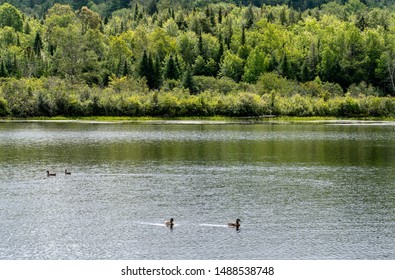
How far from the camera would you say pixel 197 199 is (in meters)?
56.9

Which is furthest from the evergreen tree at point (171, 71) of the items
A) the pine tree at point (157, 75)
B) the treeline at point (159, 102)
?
the treeline at point (159, 102)

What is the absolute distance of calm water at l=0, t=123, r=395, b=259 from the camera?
42.8m

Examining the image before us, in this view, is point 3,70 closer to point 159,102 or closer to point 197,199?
point 159,102

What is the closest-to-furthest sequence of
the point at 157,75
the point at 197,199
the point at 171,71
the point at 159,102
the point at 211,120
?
the point at 197,199 < the point at 159,102 < the point at 211,120 < the point at 157,75 < the point at 171,71

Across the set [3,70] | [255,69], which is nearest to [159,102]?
[3,70]

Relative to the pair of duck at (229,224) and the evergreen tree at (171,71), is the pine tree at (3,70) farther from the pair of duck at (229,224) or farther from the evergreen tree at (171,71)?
the pair of duck at (229,224)

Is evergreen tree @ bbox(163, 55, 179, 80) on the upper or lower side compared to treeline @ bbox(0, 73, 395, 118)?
upper

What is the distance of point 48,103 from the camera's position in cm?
15650

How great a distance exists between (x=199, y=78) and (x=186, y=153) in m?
100

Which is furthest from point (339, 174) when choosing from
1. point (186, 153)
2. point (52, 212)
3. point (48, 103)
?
point (48, 103)

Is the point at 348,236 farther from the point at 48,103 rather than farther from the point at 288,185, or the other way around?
the point at 48,103

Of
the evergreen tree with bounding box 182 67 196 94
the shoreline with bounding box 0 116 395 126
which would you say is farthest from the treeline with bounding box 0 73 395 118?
the evergreen tree with bounding box 182 67 196 94

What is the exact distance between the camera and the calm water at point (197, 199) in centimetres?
4284

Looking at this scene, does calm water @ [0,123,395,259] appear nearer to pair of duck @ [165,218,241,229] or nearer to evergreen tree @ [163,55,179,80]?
pair of duck @ [165,218,241,229]
